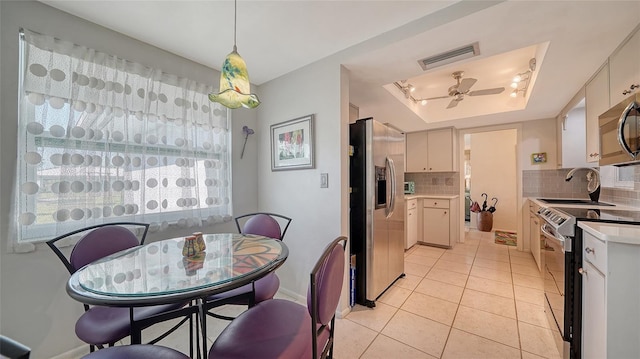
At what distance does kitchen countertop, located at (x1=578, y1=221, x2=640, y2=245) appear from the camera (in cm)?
107

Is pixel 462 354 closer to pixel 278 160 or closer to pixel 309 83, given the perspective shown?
pixel 278 160

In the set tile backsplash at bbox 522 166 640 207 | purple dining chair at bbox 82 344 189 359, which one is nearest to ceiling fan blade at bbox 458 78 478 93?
tile backsplash at bbox 522 166 640 207

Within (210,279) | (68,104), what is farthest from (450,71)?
(68,104)

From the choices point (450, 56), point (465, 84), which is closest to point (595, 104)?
point (465, 84)

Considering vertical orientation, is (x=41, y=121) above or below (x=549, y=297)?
above

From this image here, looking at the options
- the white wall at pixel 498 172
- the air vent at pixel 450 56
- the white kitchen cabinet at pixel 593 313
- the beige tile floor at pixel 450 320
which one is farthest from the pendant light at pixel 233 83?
the white wall at pixel 498 172

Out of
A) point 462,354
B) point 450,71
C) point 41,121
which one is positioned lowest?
point 462,354

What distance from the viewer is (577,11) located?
57.2 inches

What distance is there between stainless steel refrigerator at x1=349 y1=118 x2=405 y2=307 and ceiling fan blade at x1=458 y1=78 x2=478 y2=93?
100 centimetres

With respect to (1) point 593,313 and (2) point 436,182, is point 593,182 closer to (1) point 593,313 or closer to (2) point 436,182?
(2) point 436,182

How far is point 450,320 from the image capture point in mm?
2039

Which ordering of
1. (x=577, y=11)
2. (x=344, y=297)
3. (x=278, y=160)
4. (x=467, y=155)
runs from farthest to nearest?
1. (x=467, y=155)
2. (x=278, y=160)
3. (x=344, y=297)
4. (x=577, y=11)

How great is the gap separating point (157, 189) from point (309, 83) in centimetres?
178

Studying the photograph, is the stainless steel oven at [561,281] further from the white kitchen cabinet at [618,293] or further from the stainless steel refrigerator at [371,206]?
the stainless steel refrigerator at [371,206]
